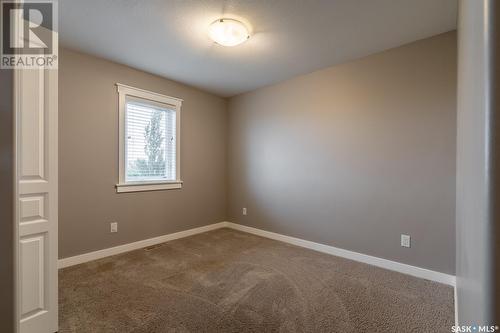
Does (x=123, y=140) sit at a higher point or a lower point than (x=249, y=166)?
higher

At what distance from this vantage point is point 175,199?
3754 millimetres

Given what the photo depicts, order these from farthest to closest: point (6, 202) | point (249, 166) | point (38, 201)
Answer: point (249, 166) < point (38, 201) < point (6, 202)

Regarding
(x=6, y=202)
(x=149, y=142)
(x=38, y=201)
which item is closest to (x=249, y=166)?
(x=149, y=142)

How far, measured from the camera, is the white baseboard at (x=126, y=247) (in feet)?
8.79

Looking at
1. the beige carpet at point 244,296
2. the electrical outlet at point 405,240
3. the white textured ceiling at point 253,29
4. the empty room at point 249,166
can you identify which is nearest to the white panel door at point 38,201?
the empty room at point 249,166

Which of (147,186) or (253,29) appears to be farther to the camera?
(147,186)

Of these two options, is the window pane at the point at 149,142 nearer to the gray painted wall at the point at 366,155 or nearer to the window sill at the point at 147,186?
the window sill at the point at 147,186

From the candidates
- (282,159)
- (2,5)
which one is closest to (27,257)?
(2,5)

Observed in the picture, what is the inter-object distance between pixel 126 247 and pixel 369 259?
3148 mm

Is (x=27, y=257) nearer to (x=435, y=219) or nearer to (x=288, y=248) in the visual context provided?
(x=288, y=248)

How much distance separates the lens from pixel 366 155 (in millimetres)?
2840

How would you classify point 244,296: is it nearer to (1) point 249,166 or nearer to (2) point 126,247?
(2) point 126,247

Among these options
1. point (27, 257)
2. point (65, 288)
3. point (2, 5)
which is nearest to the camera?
point (2, 5)

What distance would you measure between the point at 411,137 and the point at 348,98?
875mm
